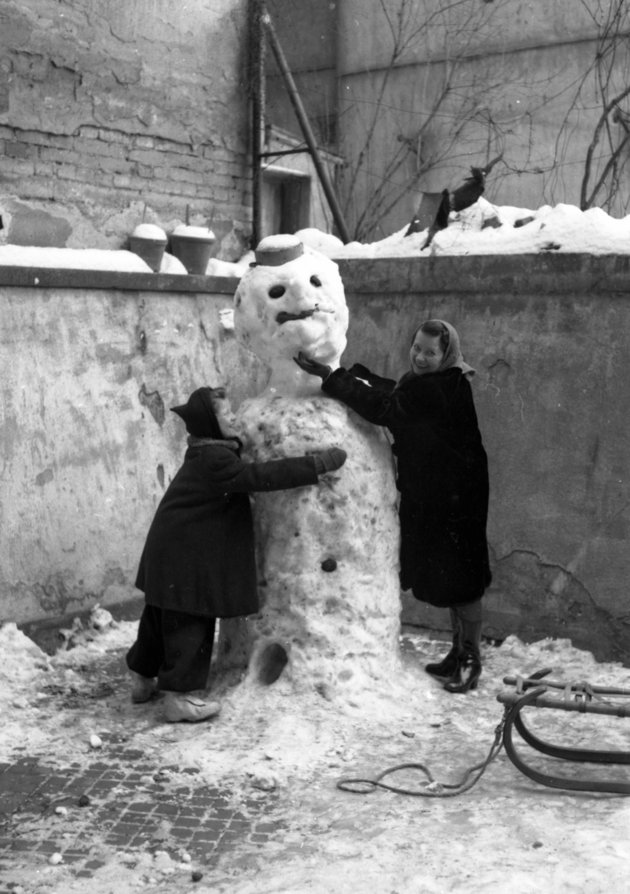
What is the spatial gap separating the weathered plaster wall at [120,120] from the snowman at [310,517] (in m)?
4.26

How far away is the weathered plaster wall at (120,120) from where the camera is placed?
8.31 meters

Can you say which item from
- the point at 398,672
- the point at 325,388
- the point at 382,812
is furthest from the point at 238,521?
the point at 382,812

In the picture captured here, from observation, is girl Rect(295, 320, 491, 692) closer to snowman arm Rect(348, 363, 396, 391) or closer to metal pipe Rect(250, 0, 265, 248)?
snowman arm Rect(348, 363, 396, 391)

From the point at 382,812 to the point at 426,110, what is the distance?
1059cm

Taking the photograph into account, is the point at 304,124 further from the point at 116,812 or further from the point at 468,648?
the point at 116,812

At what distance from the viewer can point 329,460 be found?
4.54 m

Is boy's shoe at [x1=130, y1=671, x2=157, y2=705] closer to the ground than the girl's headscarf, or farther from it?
closer to the ground

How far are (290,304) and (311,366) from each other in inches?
11.3

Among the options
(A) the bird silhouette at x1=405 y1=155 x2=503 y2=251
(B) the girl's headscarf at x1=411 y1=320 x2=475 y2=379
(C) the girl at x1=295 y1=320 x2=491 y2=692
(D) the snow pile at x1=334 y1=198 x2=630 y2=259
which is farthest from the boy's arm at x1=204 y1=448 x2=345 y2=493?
(A) the bird silhouette at x1=405 y1=155 x2=503 y2=251

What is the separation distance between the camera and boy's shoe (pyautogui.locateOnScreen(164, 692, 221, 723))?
4.48m

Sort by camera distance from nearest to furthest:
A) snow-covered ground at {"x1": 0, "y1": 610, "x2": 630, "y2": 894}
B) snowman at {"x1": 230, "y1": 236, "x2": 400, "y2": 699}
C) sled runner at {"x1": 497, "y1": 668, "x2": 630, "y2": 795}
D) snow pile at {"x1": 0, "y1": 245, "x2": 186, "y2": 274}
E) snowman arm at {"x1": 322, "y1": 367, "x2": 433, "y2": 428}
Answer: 1. snow-covered ground at {"x1": 0, "y1": 610, "x2": 630, "y2": 894}
2. sled runner at {"x1": 497, "y1": 668, "x2": 630, "y2": 795}
3. snowman at {"x1": 230, "y1": 236, "x2": 400, "y2": 699}
4. snowman arm at {"x1": 322, "y1": 367, "x2": 433, "y2": 428}
5. snow pile at {"x1": 0, "y1": 245, "x2": 186, "y2": 274}

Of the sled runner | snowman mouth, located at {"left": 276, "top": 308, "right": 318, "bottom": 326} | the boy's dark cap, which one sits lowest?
the sled runner

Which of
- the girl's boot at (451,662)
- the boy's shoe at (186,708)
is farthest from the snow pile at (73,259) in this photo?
the girl's boot at (451,662)

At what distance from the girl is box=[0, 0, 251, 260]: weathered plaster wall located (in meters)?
4.55
